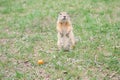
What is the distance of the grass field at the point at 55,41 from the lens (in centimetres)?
591

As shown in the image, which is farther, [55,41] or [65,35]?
[55,41]

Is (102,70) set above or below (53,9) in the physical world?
below

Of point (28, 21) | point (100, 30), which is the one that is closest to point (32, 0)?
point (28, 21)

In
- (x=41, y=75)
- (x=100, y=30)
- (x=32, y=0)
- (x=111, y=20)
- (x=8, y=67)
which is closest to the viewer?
(x=41, y=75)

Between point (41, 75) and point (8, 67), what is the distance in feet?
2.63

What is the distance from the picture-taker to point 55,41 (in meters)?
7.52

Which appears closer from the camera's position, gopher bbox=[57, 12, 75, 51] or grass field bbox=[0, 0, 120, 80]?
grass field bbox=[0, 0, 120, 80]

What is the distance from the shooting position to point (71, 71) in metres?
5.87

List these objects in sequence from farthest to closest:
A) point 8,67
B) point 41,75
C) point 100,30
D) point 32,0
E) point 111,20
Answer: point 32,0
point 111,20
point 100,30
point 8,67
point 41,75

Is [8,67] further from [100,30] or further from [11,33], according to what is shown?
[100,30]

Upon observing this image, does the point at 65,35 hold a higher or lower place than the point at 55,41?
higher

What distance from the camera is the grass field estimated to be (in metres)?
5.91

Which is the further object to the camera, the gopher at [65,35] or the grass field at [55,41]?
the gopher at [65,35]

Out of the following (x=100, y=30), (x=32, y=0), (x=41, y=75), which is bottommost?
(x=41, y=75)
